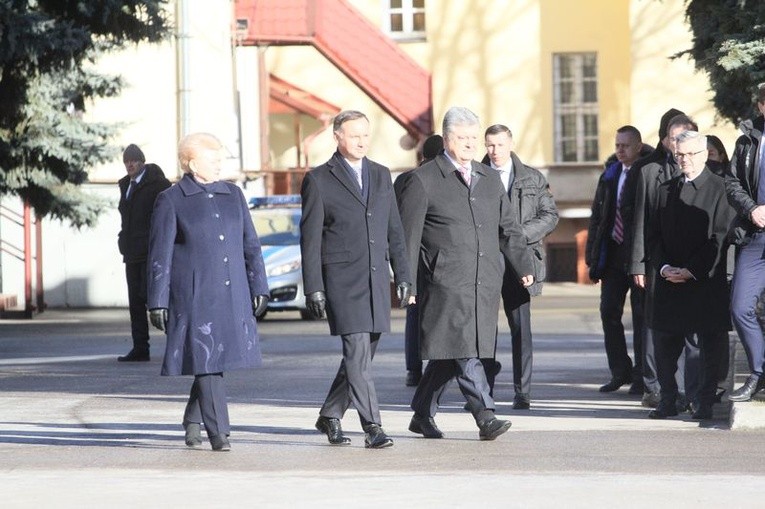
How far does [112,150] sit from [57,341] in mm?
3715

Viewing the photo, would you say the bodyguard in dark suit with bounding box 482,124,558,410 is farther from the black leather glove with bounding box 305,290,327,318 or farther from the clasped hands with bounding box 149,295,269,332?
the clasped hands with bounding box 149,295,269,332

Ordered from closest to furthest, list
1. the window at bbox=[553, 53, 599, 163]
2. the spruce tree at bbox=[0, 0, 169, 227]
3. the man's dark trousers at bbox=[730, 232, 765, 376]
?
1. the man's dark trousers at bbox=[730, 232, 765, 376]
2. the spruce tree at bbox=[0, 0, 169, 227]
3. the window at bbox=[553, 53, 599, 163]

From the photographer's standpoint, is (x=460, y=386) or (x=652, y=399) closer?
(x=460, y=386)

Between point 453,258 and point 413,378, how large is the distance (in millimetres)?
3809

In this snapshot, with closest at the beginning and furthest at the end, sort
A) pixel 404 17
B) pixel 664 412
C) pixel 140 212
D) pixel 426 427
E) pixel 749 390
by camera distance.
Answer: pixel 426 427 → pixel 749 390 → pixel 664 412 → pixel 140 212 → pixel 404 17

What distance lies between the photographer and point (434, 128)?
40.2 m

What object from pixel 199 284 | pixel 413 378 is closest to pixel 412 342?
pixel 413 378

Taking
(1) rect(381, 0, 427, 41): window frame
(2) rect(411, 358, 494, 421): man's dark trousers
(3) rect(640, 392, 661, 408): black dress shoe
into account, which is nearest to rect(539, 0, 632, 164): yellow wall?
(1) rect(381, 0, 427, 41): window frame

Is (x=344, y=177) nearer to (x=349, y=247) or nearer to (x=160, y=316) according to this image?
(x=349, y=247)

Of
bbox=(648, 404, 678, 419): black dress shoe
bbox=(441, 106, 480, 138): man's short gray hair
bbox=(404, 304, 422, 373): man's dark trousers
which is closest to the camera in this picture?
bbox=(441, 106, 480, 138): man's short gray hair

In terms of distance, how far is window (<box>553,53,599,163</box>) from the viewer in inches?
1622

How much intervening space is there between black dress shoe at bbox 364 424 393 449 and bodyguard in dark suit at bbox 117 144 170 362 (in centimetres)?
728

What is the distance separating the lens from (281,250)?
25.6 meters

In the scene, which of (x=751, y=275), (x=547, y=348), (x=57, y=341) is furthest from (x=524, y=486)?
(x=57, y=341)
